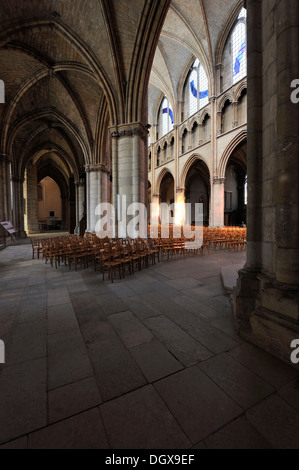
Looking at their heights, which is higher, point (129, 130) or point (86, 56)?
point (86, 56)

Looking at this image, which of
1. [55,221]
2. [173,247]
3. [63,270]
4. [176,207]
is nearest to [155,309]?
Result: [63,270]

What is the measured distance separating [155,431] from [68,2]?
578 inches

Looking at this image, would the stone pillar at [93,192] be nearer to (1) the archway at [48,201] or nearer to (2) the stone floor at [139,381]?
(2) the stone floor at [139,381]

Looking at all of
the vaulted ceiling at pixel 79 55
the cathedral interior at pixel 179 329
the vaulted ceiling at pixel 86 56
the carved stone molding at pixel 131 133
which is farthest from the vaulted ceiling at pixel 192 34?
the carved stone molding at pixel 131 133

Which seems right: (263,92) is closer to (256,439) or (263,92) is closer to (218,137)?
(256,439)

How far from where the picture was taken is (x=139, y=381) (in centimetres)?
184

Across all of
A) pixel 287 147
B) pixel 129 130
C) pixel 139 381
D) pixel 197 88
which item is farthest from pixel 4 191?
pixel 197 88

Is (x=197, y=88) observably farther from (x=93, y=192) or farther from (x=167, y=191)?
(x=93, y=192)

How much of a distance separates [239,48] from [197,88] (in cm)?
545

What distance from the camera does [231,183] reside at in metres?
31.5

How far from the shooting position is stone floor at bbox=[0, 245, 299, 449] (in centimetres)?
137

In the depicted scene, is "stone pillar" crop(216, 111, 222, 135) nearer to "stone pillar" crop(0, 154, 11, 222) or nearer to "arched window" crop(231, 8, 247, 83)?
"arched window" crop(231, 8, 247, 83)

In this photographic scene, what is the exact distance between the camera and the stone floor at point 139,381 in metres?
1.37

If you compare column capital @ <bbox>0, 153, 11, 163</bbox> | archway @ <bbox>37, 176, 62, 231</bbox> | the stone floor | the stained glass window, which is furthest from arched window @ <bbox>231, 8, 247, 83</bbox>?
archway @ <bbox>37, 176, 62, 231</bbox>
